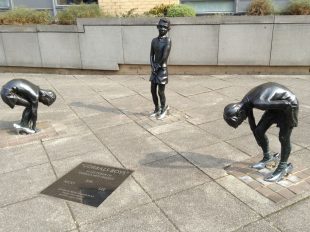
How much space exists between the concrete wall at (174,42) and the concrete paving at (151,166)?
2.01 m

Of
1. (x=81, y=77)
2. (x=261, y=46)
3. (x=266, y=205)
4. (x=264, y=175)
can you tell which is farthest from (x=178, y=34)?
(x=266, y=205)

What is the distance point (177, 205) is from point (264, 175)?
52.2 inches

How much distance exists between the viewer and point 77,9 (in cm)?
1139

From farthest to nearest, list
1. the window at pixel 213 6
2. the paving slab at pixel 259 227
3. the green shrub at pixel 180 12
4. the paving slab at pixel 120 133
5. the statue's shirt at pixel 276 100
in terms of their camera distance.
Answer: the window at pixel 213 6
the green shrub at pixel 180 12
the paving slab at pixel 120 133
the statue's shirt at pixel 276 100
the paving slab at pixel 259 227

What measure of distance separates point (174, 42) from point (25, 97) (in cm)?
555

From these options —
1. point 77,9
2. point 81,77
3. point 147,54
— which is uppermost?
point 77,9

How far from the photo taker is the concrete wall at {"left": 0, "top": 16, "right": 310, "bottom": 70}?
9.70 metres

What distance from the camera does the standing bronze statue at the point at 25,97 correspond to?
5.73 m

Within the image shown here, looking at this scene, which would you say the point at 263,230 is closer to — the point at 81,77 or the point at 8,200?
the point at 8,200

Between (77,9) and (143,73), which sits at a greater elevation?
(77,9)

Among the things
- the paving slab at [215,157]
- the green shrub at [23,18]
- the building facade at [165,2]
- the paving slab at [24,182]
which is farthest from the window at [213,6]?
the paving slab at [24,182]

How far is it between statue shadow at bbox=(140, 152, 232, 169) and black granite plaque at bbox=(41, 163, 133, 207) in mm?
457

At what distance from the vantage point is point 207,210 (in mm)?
3766

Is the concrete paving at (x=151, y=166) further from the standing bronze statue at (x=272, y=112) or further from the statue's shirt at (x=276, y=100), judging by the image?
the statue's shirt at (x=276, y=100)
